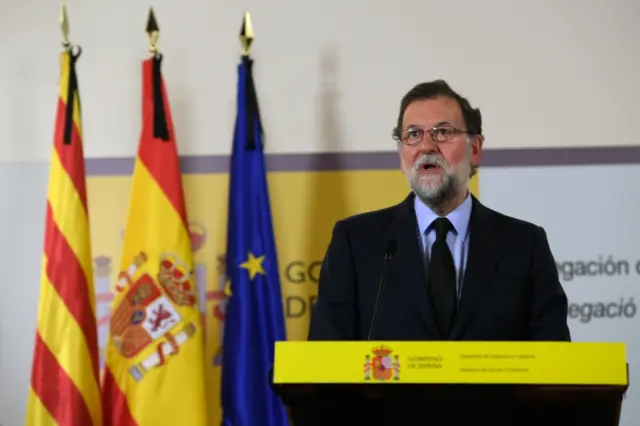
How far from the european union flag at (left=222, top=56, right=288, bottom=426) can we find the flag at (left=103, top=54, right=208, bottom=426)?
12cm

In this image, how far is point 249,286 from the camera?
98.5 inches

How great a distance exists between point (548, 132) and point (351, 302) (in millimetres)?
1318

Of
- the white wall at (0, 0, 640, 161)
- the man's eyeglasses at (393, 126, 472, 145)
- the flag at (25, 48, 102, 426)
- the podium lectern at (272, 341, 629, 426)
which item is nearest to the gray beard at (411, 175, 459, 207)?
the man's eyeglasses at (393, 126, 472, 145)

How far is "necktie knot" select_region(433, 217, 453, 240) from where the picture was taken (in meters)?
1.82

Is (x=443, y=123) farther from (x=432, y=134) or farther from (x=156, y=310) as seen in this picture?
(x=156, y=310)

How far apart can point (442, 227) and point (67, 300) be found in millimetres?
1250

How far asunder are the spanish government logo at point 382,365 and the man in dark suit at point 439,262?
475mm

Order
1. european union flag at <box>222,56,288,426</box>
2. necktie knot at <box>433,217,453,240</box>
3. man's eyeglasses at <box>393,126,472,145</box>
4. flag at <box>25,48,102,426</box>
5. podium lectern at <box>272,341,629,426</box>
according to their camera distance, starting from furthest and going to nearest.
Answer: european union flag at <box>222,56,288,426</box>
flag at <box>25,48,102,426</box>
man's eyeglasses at <box>393,126,472,145</box>
necktie knot at <box>433,217,453,240</box>
podium lectern at <box>272,341,629,426</box>

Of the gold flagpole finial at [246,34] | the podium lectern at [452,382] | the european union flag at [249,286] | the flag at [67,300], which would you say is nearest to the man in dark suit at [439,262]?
the podium lectern at [452,382]

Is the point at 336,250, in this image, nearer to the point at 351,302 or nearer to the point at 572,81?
the point at 351,302

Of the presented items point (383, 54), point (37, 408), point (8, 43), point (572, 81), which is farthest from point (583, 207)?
point (8, 43)

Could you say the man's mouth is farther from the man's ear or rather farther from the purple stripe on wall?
the purple stripe on wall

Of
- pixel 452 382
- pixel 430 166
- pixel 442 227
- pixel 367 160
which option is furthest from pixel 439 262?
pixel 367 160

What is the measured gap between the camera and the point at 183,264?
2.46 meters
